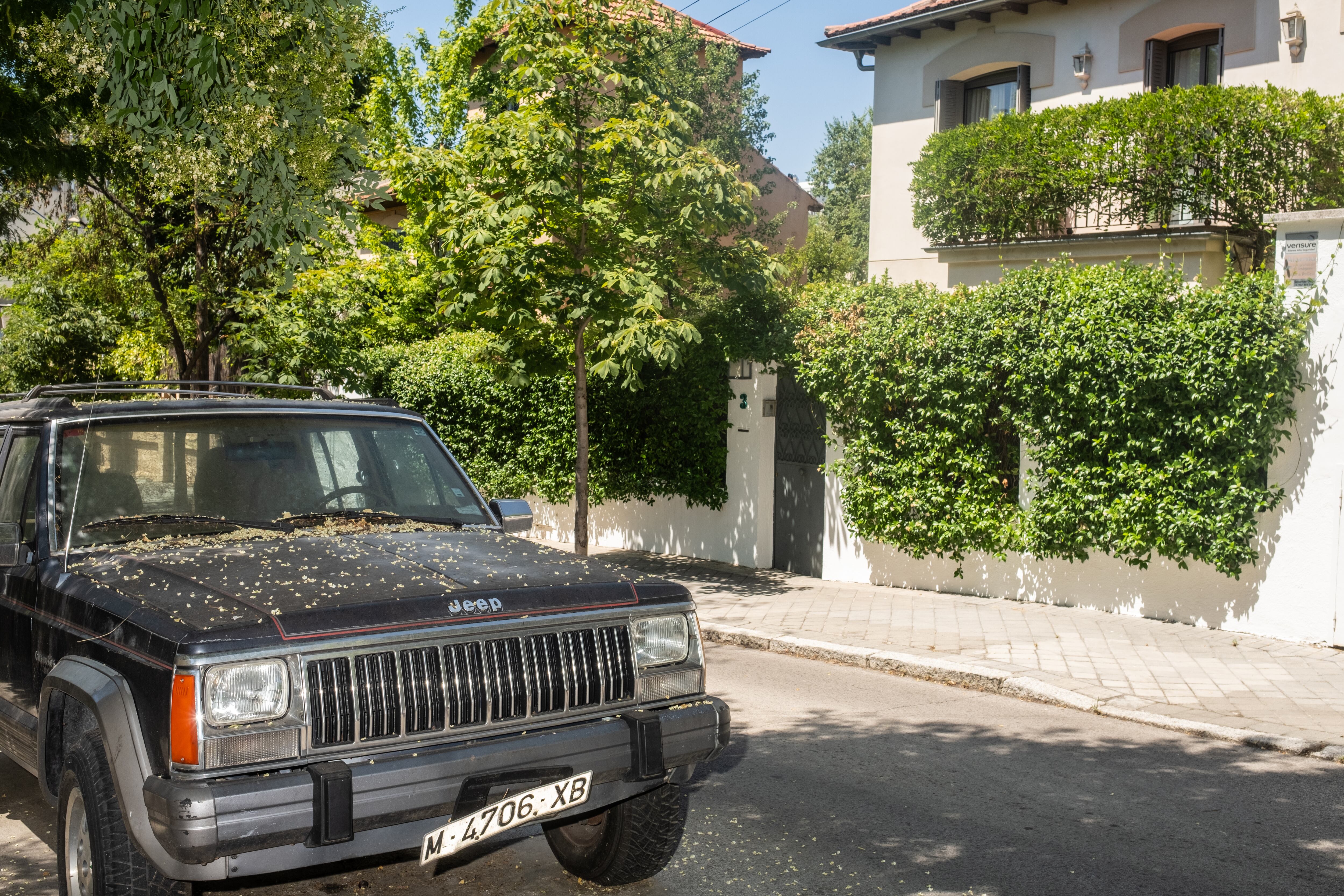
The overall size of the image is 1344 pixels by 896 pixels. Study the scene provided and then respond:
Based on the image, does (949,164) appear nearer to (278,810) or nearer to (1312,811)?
(1312,811)

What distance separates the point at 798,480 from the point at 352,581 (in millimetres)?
9563

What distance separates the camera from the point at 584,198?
11.6 meters

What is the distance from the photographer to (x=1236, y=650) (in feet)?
28.9

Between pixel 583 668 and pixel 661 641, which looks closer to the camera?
pixel 583 668

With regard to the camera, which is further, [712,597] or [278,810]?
[712,597]

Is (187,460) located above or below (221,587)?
above

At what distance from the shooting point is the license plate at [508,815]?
136 inches

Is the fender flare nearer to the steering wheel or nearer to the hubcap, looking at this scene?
the hubcap

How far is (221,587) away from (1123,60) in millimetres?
16514

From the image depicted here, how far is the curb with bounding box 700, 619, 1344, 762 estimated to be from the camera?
261 inches

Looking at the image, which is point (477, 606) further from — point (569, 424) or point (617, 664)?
point (569, 424)

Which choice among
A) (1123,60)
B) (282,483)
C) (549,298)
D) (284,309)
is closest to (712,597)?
(549,298)

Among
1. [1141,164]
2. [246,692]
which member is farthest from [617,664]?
[1141,164]

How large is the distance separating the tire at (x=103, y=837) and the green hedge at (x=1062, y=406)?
815cm
